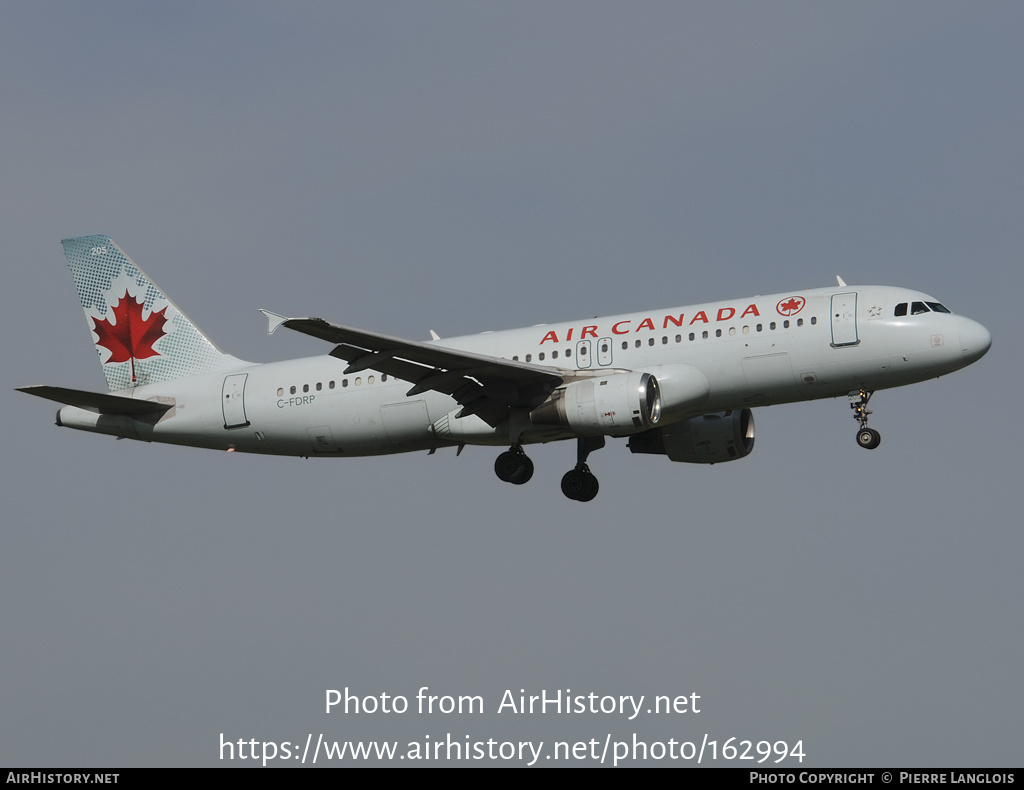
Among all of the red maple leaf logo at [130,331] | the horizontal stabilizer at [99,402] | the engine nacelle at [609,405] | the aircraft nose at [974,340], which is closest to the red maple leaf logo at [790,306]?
the engine nacelle at [609,405]

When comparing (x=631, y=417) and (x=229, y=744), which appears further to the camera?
(x=631, y=417)

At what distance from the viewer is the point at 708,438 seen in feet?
139

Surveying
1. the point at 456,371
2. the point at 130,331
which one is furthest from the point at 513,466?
the point at 130,331

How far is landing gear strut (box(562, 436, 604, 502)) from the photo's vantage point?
41.5 meters

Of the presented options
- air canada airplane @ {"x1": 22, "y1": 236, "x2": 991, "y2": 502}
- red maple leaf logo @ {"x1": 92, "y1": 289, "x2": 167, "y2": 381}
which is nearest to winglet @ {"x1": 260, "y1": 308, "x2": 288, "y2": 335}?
air canada airplane @ {"x1": 22, "y1": 236, "x2": 991, "y2": 502}

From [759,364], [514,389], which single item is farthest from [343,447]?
[759,364]

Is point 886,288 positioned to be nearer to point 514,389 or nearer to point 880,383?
point 880,383

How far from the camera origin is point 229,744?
27.8 m

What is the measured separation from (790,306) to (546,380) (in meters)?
6.45

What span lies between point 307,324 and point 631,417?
8467 mm

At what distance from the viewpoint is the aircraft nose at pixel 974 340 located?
36.7 m

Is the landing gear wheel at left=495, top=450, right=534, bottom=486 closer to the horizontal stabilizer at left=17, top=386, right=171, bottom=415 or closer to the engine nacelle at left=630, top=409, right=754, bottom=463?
the engine nacelle at left=630, top=409, right=754, bottom=463

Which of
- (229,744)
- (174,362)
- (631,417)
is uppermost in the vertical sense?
(174,362)

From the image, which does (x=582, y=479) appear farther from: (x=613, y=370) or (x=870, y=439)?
(x=870, y=439)
